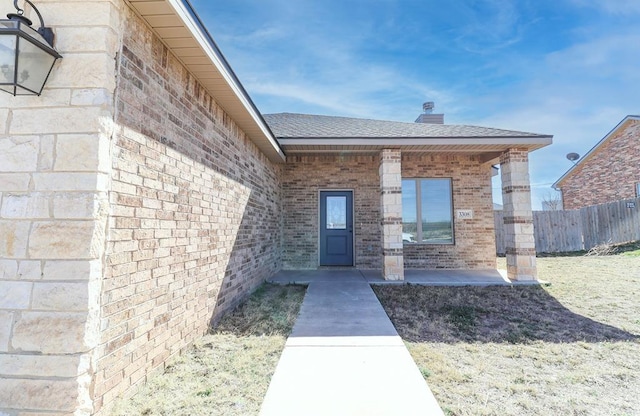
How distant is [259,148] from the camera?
609 centimetres

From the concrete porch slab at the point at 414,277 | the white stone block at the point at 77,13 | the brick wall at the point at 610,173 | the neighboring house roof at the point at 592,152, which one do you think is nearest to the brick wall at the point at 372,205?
the concrete porch slab at the point at 414,277

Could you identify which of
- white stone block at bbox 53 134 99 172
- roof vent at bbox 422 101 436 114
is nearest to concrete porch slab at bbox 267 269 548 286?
white stone block at bbox 53 134 99 172

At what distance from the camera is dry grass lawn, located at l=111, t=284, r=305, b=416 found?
217cm

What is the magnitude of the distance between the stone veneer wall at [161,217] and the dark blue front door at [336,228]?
156 inches

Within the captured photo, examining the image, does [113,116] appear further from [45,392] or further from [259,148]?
[259,148]

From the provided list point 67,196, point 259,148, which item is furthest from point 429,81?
point 67,196

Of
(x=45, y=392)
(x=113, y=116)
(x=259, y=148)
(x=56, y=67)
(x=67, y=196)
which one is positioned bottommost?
(x=45, y=392)

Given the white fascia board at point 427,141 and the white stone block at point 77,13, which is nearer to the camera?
the white stone block at point 77,13

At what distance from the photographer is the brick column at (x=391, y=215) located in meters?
6.50

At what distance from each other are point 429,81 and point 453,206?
16.4 ft

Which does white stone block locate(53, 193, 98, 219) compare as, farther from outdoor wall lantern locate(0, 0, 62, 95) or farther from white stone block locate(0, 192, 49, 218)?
outdoor wall lantern locate(0, 0, 62, 95)

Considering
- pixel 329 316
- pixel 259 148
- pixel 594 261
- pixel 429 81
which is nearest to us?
pixel 329 316

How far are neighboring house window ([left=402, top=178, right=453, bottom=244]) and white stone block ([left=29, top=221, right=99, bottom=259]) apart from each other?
7.42 meters

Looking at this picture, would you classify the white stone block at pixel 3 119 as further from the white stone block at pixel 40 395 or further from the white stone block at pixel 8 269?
the white stone block at pixel 40 395
